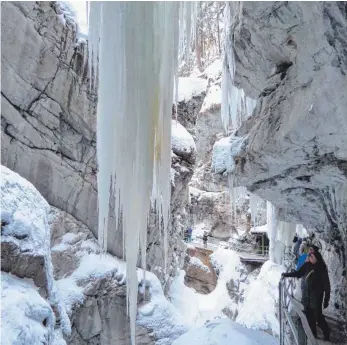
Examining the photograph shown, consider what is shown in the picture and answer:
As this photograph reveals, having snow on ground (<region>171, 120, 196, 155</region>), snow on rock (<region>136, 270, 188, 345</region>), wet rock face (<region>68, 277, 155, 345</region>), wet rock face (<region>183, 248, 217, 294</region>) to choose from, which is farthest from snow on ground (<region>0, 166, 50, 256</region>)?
wet rock face (<region>183, 248, 217, 294</region>)

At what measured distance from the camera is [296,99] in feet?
9.71

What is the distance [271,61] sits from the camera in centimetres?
349

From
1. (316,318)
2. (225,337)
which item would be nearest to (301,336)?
(316,318)

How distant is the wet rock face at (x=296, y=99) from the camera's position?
252 cm

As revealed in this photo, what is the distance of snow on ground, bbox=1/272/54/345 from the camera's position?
3373 mm

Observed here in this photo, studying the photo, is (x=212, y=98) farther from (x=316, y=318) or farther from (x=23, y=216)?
(x=316, y=318)

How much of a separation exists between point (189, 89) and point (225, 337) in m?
11.4

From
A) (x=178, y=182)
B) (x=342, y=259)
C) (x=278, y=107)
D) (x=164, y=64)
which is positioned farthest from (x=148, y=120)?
(x=178, y=182)

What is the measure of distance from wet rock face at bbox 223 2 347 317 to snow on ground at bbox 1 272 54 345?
309 centimetres

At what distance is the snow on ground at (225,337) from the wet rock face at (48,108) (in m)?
5.75

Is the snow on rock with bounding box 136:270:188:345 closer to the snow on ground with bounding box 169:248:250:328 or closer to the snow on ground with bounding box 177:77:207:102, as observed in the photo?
the snow on ground with bounding box 169:248:250:328

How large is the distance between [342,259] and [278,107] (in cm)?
361

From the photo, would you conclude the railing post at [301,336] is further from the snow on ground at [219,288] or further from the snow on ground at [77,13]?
the snow on ground at [219,288]

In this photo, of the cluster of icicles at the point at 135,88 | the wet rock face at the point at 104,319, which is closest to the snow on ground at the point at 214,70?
the wet rock face at the point at 104,319
